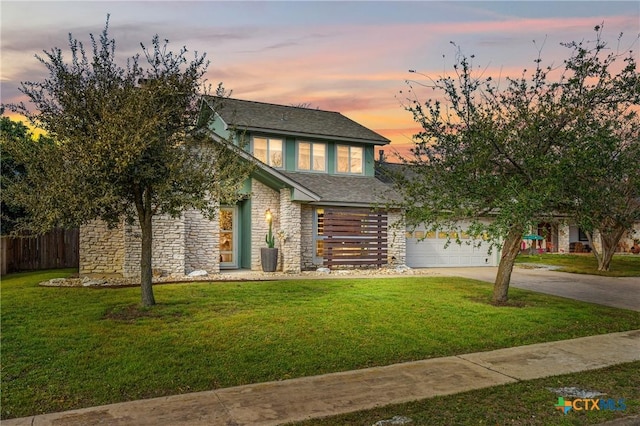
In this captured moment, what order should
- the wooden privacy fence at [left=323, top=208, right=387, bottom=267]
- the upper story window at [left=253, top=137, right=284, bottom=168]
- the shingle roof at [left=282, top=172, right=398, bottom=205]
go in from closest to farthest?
1. the shingle roof at [left=282, top=172, right=398, bottom=205]
2. the wooden privacy fence at [left=323, top=208, right=387, bottom=267]
3. the upper story window at [left=253, top=137, right=284, bottom=168]

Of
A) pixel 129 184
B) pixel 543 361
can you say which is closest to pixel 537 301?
pixel 543 361

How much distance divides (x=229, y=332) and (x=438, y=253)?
14.8 metres

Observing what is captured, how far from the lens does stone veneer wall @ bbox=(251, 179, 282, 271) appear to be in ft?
55.8

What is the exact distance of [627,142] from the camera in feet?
31.2

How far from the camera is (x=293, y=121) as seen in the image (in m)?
19.6

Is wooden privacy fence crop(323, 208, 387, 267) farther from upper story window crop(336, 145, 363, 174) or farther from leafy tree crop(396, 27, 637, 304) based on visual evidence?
leafy tree crop(396, 27, 637, 304)

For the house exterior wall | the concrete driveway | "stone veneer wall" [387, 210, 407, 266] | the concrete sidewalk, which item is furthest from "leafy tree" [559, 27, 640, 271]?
the house exterior wall

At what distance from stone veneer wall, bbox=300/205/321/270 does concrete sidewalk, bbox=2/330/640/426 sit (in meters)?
11.0

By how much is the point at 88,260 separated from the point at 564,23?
15415 millimetres

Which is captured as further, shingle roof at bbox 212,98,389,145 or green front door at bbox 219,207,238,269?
shingle roof at bbox 212,98,389,145

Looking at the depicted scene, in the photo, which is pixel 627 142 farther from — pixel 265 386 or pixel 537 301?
pixel 265 386

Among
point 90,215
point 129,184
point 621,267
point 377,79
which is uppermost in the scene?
point 377,79

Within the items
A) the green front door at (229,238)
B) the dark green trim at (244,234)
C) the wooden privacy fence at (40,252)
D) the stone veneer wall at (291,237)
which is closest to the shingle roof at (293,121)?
the dark green trim at (244,234)

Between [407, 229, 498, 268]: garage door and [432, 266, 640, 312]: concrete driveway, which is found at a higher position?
[407, 229, 498, 268]: garage door
